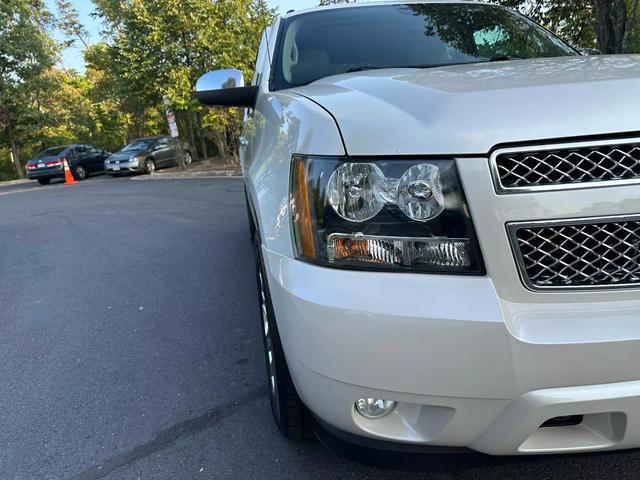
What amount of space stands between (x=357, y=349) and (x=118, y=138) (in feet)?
111

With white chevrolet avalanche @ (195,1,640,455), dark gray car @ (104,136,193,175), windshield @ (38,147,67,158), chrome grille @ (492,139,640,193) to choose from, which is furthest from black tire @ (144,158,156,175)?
chrome grille @ (492,139,640,193)

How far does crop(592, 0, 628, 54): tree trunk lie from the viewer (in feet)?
24.1

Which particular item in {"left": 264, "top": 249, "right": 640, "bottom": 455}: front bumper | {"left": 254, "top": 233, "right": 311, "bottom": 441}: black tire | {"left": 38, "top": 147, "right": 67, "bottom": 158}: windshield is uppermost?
{"left": 264, "top": 249, "right": 640, "bottom": 455}: front bumper

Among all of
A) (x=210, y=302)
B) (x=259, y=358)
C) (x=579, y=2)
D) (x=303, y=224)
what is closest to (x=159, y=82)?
(x=579, y=2)

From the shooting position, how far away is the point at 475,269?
1243 millimetres

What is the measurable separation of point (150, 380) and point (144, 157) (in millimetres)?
18036

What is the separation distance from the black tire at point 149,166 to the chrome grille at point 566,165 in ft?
64.4

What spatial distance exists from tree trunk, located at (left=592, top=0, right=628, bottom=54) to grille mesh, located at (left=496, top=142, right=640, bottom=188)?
25.3 feet

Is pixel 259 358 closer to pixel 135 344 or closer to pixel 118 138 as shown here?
pixel 135 344

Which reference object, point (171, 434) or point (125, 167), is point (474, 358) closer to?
point (171, 434)

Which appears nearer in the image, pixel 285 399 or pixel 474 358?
pixel 474 358

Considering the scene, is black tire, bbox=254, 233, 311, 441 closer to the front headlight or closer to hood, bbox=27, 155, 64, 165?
the front headlight

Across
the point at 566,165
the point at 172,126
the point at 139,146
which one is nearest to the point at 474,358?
the point at 566,165

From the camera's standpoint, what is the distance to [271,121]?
2008 mm
